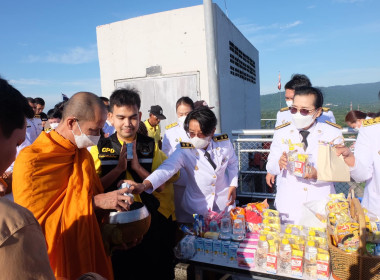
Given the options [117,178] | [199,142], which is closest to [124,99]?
[117,178]

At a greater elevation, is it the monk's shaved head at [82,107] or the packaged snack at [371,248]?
the monk's shaved head at [82,107]

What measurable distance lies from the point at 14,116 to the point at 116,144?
59.7 inches

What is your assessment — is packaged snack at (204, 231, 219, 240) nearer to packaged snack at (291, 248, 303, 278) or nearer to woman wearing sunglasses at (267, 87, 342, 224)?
packaged snack at (291, 248, 303, 278)

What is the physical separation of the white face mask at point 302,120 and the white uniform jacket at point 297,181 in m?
0.12

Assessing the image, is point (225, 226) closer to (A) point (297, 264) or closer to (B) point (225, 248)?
(B) point (225, 248)

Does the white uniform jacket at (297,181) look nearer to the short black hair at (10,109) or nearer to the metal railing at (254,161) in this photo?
the metal railing at (254,161)

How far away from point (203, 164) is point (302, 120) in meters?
1.20

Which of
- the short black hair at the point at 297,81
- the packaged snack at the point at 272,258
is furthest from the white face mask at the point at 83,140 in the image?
the short black hair at the point at 297,81

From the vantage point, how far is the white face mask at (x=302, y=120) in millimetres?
2830

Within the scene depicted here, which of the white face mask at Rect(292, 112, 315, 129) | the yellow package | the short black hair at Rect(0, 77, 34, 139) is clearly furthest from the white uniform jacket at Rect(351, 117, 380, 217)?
the short black hair at Rect(0, 77, 34, 139)

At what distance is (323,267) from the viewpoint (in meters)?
1.84

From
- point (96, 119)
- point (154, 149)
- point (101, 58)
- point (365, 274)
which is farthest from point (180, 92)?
point (365, 274)

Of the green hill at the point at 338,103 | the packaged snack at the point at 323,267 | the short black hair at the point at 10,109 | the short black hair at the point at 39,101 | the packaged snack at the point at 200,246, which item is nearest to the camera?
the short black hair at the point at 10,109

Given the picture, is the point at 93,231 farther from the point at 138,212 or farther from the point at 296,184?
the point at 296,184
